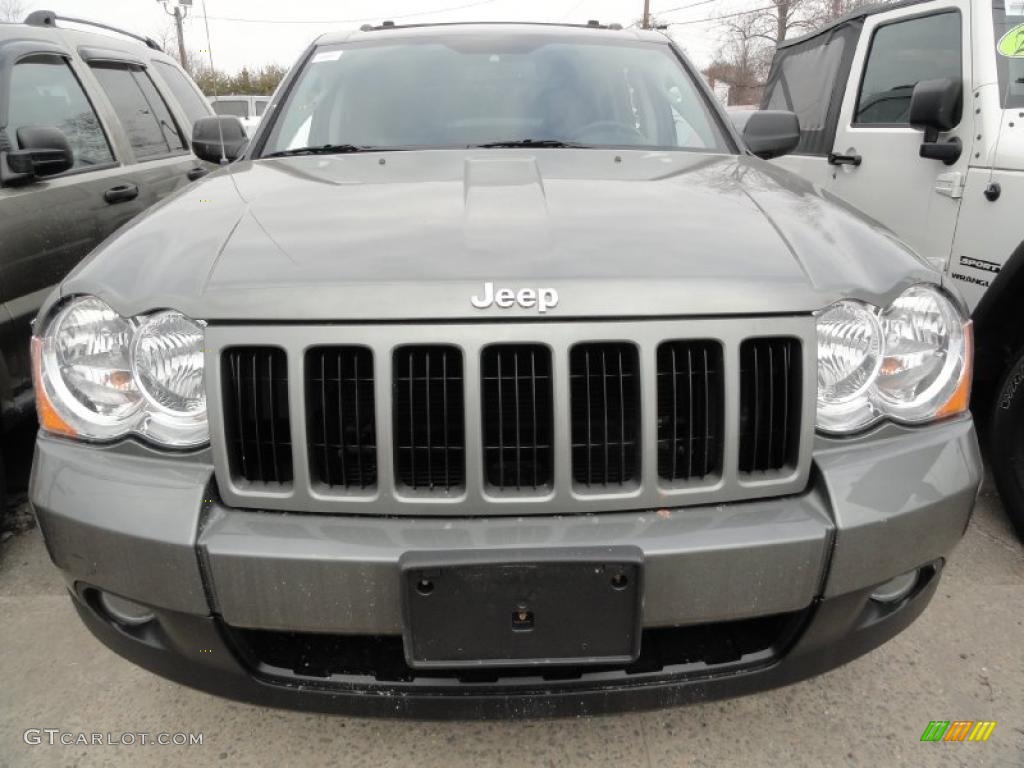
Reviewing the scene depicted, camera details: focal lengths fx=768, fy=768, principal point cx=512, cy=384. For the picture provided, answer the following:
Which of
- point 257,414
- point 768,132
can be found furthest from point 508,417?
point 768,132

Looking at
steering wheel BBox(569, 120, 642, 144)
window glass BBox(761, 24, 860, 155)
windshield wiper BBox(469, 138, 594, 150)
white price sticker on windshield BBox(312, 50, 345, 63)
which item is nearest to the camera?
windshield wiper BBox(469, 138, 594, 150)

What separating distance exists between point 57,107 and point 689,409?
359 cm

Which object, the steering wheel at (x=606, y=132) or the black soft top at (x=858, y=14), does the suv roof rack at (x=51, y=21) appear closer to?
the steering wheel at (x=606, y=132)

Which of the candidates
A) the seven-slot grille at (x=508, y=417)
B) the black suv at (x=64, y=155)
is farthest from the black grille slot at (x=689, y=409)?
the black suv at (x=64, y=155)

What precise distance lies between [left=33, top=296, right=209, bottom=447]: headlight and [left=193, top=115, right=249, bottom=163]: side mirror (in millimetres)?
1597

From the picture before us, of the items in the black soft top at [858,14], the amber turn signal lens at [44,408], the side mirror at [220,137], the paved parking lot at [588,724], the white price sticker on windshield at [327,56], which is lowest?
the paved parking lot at [588,724]

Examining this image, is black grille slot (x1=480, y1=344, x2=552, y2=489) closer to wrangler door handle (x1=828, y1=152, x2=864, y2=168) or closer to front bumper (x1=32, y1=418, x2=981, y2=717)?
front bumper (x1=32, y1=418, x2=981, y2=717)

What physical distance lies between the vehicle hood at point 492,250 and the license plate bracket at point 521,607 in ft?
1.47

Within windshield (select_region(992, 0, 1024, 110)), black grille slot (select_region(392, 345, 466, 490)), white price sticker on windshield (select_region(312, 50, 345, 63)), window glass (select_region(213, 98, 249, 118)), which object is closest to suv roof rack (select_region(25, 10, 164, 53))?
white price sticker on windshield (select_region(312, 50, 345, 63))

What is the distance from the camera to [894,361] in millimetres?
1609

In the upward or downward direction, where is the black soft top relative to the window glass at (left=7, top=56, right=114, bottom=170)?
upward

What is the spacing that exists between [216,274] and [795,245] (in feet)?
3.99

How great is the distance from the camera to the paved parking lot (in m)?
1.91

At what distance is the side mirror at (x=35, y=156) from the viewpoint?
9.78 ft
